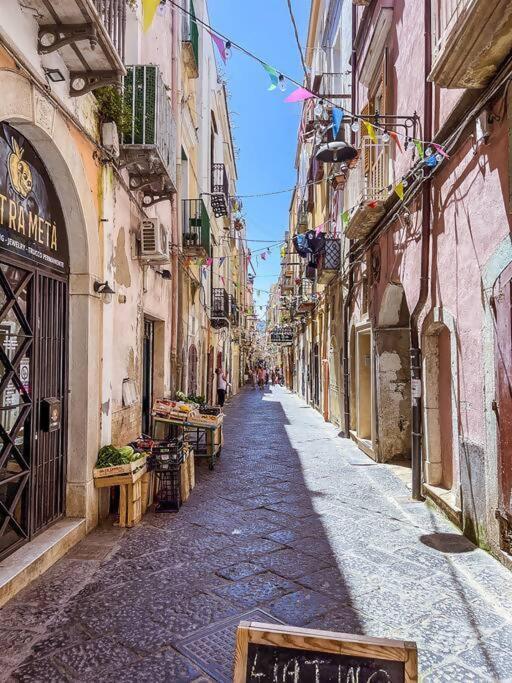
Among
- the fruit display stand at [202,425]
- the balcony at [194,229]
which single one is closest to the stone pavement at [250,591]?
the fruit display stand at [202,425]

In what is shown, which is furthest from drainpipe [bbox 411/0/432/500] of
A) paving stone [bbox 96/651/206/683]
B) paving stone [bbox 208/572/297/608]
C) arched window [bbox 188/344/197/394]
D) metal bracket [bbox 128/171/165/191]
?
arched window [bbox 188/344/197/394]

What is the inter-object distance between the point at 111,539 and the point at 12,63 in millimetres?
3960

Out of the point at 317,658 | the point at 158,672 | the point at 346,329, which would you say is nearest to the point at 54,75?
the point at 158,672

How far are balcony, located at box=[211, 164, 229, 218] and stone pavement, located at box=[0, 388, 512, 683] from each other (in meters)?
11.8

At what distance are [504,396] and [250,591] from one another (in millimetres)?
2527

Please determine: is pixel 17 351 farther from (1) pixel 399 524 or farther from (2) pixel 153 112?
(1) pixel 399 524

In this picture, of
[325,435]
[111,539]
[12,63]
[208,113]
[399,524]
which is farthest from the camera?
[208,113]

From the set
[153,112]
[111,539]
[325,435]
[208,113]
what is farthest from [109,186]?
[208,113]

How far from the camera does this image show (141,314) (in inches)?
285

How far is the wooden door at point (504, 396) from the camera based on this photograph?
13.3 feet

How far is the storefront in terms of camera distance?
386 cm

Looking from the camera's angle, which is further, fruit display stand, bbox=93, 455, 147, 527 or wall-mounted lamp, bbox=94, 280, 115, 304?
wall-mounted lamp, bbox=94, 280, 115, 304

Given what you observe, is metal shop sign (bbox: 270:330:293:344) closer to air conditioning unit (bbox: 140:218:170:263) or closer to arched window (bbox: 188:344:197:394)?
arched window (bbox: 188:344:197:394)

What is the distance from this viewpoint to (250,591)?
11.9 feet
